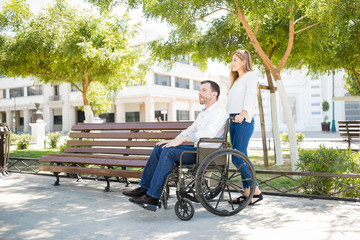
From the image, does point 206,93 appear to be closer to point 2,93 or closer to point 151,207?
point 151,207

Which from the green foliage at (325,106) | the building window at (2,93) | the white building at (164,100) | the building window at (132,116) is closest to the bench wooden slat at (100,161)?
the white building at (164,100)

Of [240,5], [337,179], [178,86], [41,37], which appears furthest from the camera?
[178,86]

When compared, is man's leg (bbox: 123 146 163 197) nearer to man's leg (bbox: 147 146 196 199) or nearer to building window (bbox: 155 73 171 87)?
man's leg (bbox: 147 146 196 199)

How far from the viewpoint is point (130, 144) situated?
5.12 meters

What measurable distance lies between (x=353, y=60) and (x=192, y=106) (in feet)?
122

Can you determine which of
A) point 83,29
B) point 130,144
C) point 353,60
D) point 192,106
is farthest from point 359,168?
point 192,106

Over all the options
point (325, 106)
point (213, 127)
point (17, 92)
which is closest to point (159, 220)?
point (213, 127)

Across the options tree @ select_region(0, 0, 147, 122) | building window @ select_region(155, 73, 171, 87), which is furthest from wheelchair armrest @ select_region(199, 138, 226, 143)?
building window @ select_region(155, 73, 171, 87)

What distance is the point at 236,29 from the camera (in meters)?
8.23

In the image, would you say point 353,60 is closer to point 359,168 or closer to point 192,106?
point 359,168

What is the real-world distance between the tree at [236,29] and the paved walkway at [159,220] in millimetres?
3151

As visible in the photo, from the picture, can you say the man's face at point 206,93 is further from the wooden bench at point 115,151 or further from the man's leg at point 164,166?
the wooden bench at point 115,151

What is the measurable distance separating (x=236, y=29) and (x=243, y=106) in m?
4.65

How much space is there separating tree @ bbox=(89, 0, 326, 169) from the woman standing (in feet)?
6.31
